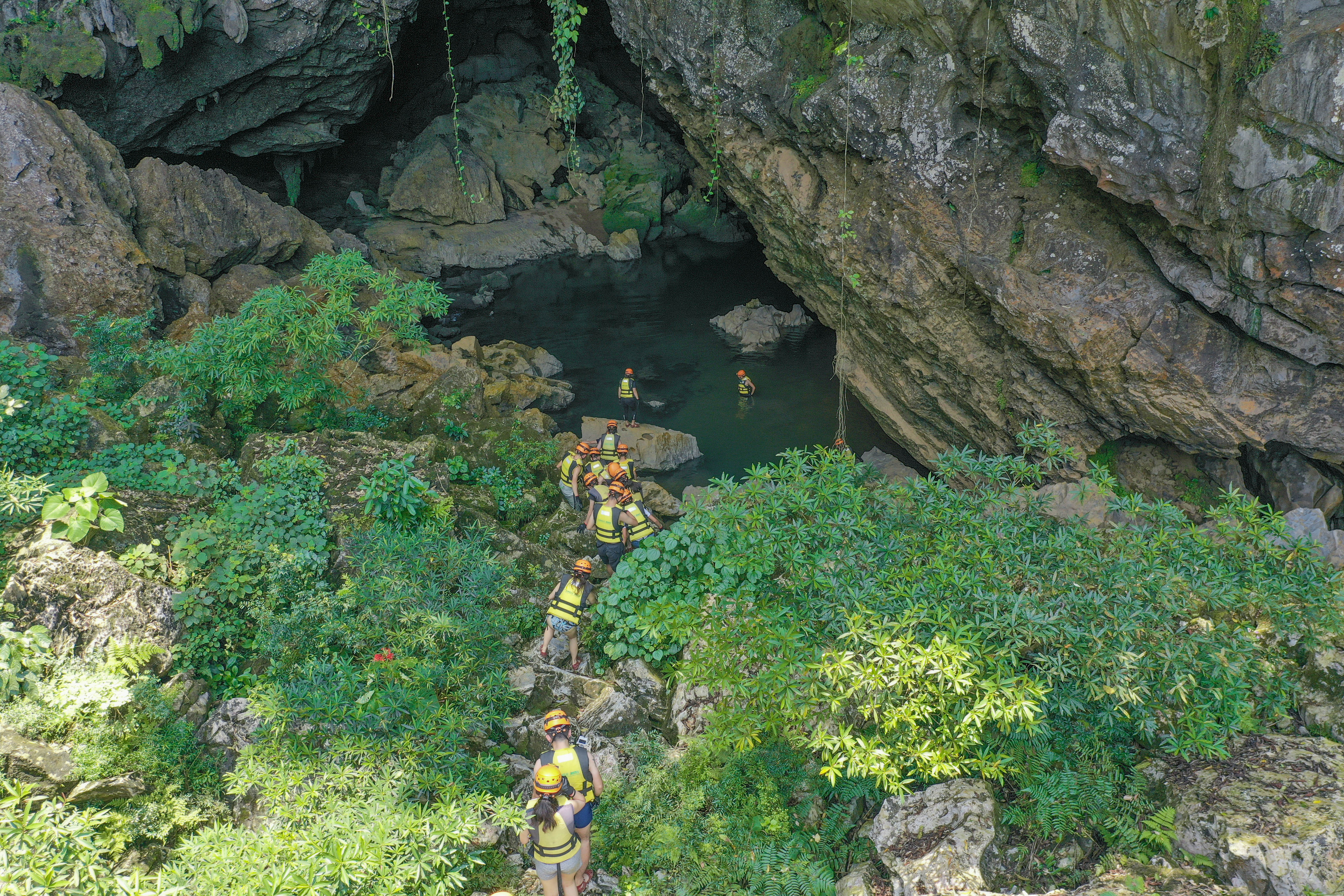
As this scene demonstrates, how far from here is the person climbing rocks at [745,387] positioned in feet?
50.5

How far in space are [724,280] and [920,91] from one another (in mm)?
13132

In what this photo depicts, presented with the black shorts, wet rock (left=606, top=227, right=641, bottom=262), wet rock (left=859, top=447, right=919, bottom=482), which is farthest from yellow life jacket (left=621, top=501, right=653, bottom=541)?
wet rock (left=606, top=227, right=641, bottom=262)

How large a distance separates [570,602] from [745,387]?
30.5 feet

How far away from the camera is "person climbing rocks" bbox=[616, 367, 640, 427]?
13375 millimetres

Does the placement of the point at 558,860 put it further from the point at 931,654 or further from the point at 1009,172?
the point at 1009,172

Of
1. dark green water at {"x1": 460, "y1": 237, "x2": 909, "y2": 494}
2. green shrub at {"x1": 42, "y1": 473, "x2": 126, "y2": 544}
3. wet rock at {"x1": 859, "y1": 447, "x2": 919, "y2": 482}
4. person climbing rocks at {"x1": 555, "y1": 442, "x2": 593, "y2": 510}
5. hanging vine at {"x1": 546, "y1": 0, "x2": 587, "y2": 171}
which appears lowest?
dark green water at {"x1": 460, "y1": 237, "x2": 909, "y2": 494}

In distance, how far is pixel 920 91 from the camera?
9.98 meters

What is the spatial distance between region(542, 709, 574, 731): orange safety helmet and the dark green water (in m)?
6.91

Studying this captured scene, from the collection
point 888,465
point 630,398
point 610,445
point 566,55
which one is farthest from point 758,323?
point 566,55

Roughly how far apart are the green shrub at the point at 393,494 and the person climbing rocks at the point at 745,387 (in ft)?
27.6

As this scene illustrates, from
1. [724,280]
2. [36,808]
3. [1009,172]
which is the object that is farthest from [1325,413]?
[724,280]

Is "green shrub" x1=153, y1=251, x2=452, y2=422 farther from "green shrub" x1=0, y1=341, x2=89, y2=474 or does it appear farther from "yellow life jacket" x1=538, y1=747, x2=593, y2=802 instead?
"yellow life jacket" x1=538, y1=747, x2=593, y2=802

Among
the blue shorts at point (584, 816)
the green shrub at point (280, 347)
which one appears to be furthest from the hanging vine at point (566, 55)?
the blue shorts at point (584, 816)

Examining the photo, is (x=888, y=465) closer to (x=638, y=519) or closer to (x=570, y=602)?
(x=638, y=519)
